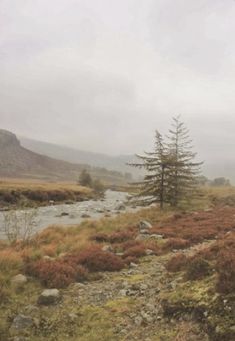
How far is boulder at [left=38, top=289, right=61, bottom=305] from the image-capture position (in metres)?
10.4

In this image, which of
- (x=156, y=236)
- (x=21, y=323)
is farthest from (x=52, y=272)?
(x=156, y=236)

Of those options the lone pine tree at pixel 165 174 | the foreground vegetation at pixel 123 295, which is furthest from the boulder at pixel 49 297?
the lone pine tree at pixel 165 174

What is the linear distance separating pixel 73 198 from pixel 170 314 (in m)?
63.6

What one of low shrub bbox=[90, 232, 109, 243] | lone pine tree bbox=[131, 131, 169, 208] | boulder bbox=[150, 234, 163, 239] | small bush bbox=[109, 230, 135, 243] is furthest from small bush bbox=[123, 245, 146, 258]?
lone pine tree bbox=[131, 131, 169, 208]

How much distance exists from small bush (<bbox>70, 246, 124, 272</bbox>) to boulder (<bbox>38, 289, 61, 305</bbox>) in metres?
3.25

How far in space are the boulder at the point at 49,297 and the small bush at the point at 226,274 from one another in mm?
4394

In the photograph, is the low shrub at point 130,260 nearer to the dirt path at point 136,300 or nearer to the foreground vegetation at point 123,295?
the foreground vegetation at point 123,295

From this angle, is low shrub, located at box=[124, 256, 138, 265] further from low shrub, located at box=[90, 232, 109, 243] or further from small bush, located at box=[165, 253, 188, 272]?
low shrub, located at box=[90, 232, 109, 243]

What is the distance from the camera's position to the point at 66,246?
Result: 18281 millimetres

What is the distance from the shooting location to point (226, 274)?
8.98m

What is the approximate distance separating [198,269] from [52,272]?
181 inches

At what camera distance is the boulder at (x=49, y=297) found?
34.1 feet

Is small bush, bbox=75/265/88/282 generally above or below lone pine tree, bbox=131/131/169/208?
below

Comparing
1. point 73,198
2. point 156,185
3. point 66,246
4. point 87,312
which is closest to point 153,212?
point 156,185
